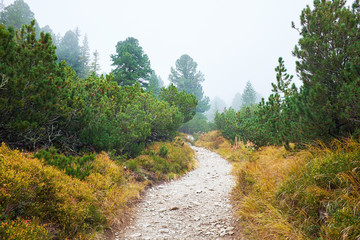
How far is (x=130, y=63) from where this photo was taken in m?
18.3

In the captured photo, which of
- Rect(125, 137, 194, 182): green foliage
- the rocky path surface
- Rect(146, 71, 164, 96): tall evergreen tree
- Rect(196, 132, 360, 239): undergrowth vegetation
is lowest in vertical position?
the rocky path surface

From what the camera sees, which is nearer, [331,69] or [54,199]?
[54,199]

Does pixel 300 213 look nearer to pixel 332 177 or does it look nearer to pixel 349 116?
pixel 332 177

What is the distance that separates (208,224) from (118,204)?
201cm

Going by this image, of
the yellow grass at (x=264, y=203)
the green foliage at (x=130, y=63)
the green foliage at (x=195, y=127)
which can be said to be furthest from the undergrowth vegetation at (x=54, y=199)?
the green foliage at (x=195, y=127)

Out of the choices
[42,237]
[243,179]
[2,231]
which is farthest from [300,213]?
[2,231]

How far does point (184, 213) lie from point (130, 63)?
16.8m

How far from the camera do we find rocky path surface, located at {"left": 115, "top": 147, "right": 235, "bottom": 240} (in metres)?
3.53

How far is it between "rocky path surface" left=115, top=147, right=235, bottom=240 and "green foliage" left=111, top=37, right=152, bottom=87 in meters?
13.9

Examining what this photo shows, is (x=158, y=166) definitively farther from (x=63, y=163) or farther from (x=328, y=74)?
(x=328, y=74)

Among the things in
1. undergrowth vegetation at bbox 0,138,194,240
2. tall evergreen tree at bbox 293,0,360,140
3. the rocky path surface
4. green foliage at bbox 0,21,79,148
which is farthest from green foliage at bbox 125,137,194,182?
tall evergreen tree at bbox 293,0,360,140

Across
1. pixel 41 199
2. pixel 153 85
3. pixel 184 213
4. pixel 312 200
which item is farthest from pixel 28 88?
pixel 153 85

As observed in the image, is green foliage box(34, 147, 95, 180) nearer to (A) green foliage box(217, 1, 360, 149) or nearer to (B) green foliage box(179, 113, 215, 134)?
(A) green foliage box(217, 1, 360, 149)

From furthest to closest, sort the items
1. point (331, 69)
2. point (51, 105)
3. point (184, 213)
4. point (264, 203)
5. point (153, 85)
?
1. point (153, 85)
2. point (184, 213)
3. point (51, 105)
4. point (331, 69)
5. point (264, 203)
